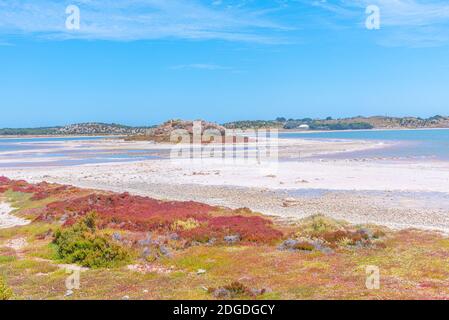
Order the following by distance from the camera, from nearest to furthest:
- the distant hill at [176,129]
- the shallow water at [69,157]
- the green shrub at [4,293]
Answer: the green shrub at [4,293], the shallow water at [69,157], the distant hill at [176,129]

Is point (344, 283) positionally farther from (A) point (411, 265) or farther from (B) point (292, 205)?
(B) point (292, 205)

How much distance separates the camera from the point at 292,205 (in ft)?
92.4

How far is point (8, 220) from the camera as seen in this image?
84.8ft

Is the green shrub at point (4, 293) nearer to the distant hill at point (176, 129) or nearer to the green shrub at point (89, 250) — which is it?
the green shrub at point (89, 250)

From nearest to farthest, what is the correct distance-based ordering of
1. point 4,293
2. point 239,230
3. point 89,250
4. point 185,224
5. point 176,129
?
point 4,293 < point 89,250 < point 239,230 < point 185,224 < point 176,129

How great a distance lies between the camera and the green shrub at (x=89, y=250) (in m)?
15.7

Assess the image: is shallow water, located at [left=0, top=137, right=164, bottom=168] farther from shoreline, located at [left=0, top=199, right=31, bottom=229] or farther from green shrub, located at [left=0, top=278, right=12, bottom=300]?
green shrub, located at [left=0, top=278, right=12, bottom=300]

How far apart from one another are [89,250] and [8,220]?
11903 millimetres

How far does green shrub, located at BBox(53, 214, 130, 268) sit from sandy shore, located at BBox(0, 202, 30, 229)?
7509mm

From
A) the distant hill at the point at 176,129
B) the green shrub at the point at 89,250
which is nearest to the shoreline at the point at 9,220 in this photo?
the green shrub at the point at 89,250

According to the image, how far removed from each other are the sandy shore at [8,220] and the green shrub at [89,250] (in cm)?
751

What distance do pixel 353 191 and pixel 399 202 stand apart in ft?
18.0
